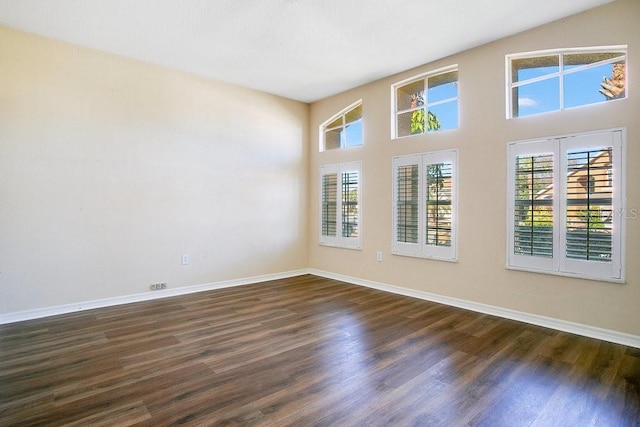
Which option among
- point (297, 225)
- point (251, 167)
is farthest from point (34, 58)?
point (297, 225)

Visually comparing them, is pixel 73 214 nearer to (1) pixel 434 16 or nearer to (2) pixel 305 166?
(2) pixel 305 166

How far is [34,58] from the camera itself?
11.2 feet

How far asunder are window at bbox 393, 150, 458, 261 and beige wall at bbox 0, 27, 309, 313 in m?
2.05

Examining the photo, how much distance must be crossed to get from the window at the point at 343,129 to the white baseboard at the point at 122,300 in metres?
2.44

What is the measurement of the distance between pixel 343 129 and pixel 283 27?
7.69 feet

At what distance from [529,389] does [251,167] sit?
4.32 metres

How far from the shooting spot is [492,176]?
3621 millimetres

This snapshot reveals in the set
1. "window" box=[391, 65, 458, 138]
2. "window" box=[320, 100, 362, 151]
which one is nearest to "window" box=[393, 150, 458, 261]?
"window" box=[391, 65, 458, 138]

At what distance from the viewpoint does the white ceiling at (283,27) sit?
2938mm

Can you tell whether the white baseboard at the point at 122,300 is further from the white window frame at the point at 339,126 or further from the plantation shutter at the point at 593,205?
the plantation shutter at the point at 593,205

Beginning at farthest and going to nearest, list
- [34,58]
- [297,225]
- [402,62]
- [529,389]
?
1. [297,225]
2. [402,62]
3. [34,58]
4. [529,389]

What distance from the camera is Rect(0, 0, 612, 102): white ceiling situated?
294 cm

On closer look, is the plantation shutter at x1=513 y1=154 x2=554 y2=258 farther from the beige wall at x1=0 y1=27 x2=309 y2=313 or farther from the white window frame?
the beige wall at x1=0 y1=27 x2=309 y2=313

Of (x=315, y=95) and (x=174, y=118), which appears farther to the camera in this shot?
(x=315, y=95)
